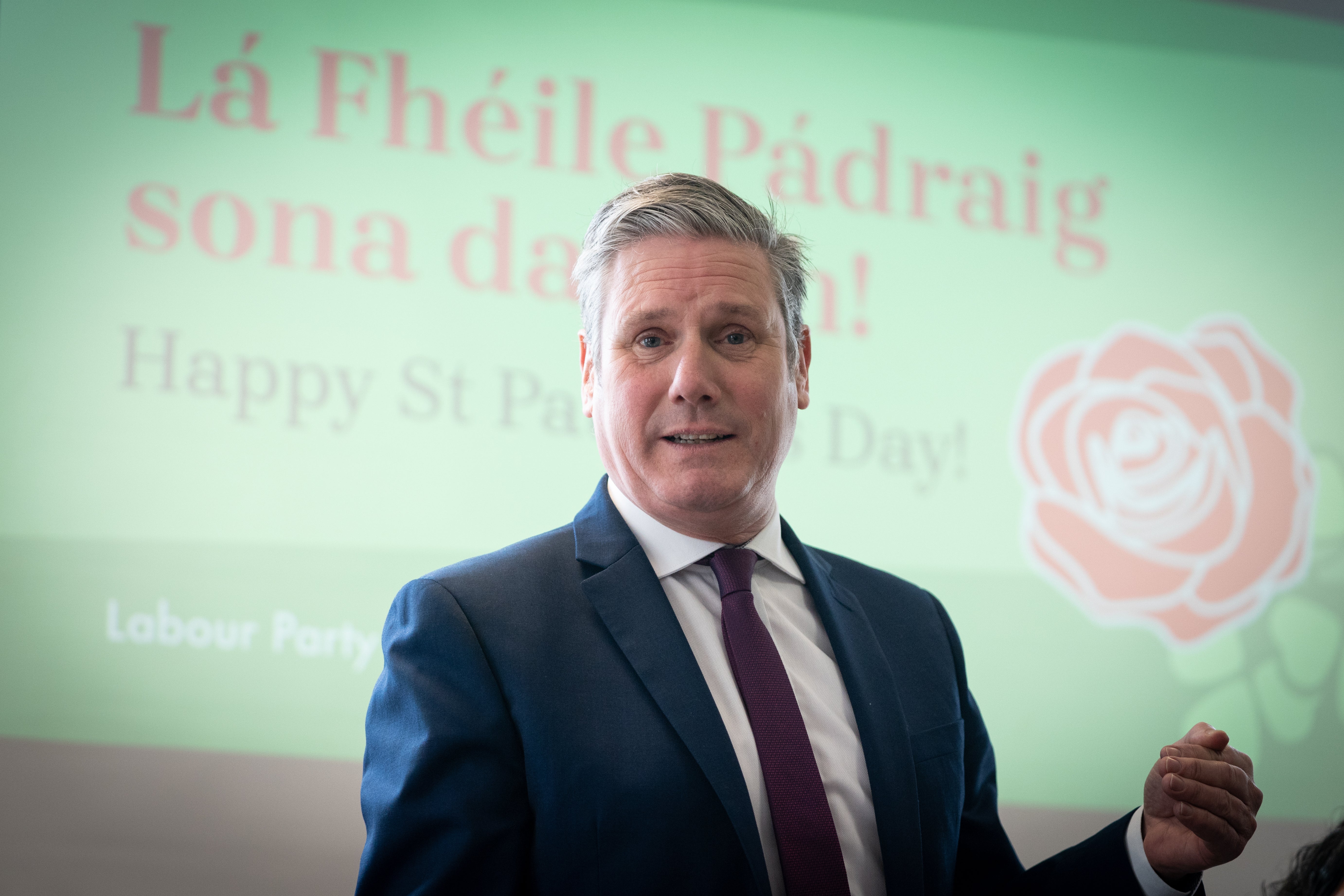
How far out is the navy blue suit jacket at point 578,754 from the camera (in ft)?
3.76

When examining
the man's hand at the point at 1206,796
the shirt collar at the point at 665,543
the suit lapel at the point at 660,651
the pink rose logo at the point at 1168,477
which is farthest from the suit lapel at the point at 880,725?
the pink rose logo at the point at 1168,477

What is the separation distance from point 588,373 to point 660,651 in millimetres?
462

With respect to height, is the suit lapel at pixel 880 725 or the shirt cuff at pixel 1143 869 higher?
the suit lapel at pixel 880 725

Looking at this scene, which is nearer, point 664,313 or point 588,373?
point 664,313

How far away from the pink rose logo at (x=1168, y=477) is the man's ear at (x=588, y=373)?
172cm

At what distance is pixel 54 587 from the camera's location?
2305 mm

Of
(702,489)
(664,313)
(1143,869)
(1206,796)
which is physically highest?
(664,313)

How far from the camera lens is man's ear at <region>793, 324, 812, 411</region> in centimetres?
158

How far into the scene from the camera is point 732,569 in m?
1.41

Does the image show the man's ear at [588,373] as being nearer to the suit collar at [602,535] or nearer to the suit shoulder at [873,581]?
the suit collar at [602,535]

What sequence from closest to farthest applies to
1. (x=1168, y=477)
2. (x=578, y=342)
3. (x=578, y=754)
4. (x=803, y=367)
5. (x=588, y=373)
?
1. (x=578, y=754)
2. (x=588, y=373)
3. (x=803, y=367)
4. (x=578, y=342)
5. (x=1168, y=477)

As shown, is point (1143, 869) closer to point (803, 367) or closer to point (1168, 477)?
point (803, 367)

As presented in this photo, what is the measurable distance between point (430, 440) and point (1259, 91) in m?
2.71

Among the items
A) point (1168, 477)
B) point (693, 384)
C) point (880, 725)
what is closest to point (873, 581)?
point (880, 725)
